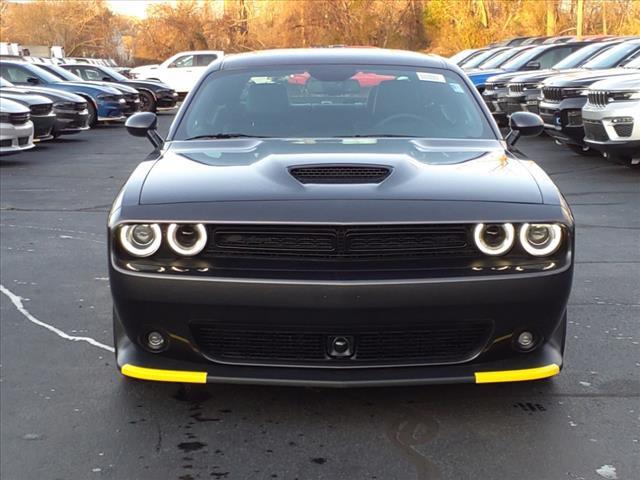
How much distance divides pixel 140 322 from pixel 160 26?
6054 centimetres

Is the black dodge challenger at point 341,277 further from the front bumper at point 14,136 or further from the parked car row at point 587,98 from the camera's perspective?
the front bumper at point 14,136

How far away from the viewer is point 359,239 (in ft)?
11.1

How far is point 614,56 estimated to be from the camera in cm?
1495

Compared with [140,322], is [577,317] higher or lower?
lower

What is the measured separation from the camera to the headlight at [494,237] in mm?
3395

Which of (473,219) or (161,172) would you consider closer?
(473,219)

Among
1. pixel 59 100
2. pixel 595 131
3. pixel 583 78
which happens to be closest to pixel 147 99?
pixel 59 100

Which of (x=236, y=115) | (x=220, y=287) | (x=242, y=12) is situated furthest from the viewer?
(x=242, y=12)

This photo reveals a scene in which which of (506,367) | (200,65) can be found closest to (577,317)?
(506,367)

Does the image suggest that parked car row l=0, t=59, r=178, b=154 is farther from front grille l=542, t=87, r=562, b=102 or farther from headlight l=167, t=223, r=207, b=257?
headlight l=167, t=223, r=207, b=257

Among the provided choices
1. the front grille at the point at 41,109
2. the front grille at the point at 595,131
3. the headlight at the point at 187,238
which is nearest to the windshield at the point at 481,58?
the front grille at the point at 41,109

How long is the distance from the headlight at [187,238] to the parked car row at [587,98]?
851 cm

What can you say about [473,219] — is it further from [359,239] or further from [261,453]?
[261,453]

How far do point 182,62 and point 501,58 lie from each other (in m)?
12.0
